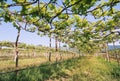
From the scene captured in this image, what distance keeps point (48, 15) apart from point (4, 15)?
70.5 inches

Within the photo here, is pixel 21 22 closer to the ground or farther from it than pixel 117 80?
farther from it

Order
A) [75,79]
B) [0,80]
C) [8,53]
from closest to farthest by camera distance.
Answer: [0,80] → [75,79] → [8,53]

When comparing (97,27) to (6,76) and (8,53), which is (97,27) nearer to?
(6,76)

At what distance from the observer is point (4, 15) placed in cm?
867

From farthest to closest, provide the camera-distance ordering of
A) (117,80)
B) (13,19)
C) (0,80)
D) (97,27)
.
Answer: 1. (97,27)
2. (117,80)
3. (13,19)
4. (0,80)

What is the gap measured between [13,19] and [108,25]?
5.49m

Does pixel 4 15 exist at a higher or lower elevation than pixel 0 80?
higher

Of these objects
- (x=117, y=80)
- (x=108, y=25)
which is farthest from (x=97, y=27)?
(x=117, y=80)

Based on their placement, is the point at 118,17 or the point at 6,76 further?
the point at 118,17

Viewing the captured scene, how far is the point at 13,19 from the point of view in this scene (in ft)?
29.0

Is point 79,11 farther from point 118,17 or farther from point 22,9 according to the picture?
point 118,17

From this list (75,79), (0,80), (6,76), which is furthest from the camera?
(75,79)

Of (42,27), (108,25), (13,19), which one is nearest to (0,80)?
(13,19)

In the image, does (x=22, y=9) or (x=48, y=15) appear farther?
(x=48, y=15)
